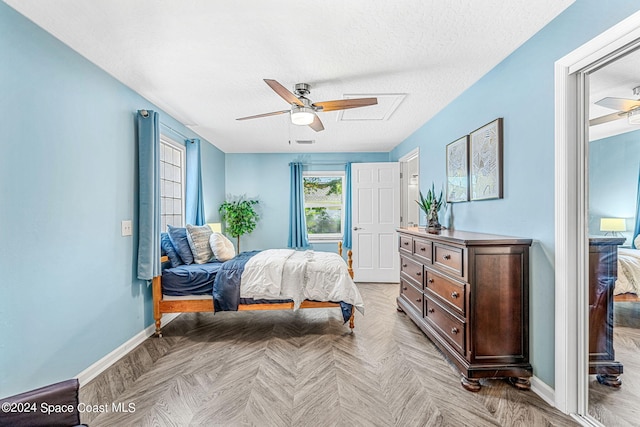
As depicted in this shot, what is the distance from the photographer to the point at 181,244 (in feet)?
11.1

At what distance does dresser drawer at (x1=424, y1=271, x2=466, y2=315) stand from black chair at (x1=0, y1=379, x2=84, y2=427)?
2272mm

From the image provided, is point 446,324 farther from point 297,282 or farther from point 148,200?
point 148,200

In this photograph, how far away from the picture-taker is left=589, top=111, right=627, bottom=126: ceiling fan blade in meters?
1.60

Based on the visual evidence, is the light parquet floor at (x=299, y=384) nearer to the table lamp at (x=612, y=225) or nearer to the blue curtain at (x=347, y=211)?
the table lamp at (x=612, y=225)

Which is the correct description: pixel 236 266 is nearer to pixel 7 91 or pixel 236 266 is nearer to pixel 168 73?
pixel 168 73

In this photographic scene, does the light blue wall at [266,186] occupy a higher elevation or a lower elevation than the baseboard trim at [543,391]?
higher

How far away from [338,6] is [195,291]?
110 inches

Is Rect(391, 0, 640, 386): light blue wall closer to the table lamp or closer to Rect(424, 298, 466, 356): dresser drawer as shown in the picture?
the table lamp

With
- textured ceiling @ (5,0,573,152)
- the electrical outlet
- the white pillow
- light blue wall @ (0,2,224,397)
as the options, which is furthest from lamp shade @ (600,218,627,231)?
the electrical outlet

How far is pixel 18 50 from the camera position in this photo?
1.80m

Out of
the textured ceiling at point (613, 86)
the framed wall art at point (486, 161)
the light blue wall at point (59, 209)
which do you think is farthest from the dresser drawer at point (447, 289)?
the light blue wall at point (59, 209)

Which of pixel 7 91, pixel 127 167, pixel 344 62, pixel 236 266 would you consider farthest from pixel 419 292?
pixel 7 91

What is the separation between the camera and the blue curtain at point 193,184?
161 inches

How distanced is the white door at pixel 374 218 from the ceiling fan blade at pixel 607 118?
11.6 feet
